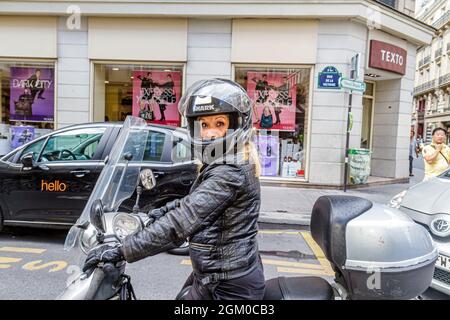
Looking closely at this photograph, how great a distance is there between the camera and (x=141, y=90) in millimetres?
10508

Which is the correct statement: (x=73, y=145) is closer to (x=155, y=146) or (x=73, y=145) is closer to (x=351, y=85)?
(x=155, y=146)

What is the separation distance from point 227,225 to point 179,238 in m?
0.22

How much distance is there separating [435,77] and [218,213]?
186 feet

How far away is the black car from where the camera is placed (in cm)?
503

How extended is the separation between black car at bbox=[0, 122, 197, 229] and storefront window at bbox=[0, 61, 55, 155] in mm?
5771

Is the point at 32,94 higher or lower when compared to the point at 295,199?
higher

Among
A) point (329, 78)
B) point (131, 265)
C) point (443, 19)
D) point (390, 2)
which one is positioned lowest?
point (131, 265)

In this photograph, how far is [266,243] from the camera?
18.0 ft

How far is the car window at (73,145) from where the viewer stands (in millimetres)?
5184

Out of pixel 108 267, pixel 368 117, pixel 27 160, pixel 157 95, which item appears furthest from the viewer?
pixel 368 117

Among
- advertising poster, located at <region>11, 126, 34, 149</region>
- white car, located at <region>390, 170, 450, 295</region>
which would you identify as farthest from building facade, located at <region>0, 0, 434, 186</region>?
white car, located at <region>390, 170, 450, 295</region>

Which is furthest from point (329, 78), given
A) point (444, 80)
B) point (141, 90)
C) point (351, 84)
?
point (444, 80)

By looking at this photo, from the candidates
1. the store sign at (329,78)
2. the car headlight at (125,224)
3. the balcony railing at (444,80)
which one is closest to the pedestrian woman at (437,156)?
the store sign at (329,78)
